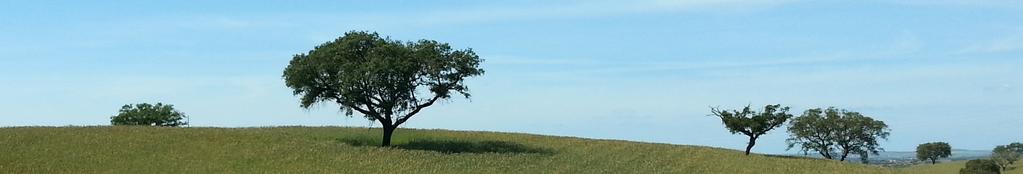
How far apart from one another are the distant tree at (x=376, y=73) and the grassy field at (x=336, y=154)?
7.65 feet

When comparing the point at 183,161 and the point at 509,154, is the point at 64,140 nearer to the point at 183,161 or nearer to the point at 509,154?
the point at 183,161

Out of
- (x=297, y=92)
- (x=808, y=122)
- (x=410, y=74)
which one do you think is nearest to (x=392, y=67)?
(x=410, y=74)

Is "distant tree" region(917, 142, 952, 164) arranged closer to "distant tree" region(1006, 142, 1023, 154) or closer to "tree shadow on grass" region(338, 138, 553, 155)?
"distant tree" region(1006, 142, 1023, 154)

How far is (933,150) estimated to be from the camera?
116m

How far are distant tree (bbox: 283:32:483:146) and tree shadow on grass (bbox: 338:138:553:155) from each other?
1755 mm

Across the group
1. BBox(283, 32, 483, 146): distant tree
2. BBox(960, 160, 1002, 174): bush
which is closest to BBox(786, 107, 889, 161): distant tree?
BBox(960, 160, 1002, 174): bush

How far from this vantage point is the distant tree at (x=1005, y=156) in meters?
88.6

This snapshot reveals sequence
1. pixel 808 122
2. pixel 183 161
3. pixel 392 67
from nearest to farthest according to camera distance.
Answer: pixel 183 161 → pixel 392 67 → pixel 808 122

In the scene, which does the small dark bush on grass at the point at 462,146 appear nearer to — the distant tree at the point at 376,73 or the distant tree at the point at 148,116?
the distant tree at the point at 376,73

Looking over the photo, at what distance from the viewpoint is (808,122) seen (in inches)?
3162

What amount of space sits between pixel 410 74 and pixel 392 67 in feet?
5.52

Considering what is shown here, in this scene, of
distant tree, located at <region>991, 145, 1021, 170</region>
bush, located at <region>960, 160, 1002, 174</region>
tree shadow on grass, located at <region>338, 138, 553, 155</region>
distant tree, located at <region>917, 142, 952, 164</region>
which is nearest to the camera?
tree shadow on grass, located at <region>338, 138, 553, 155</region>

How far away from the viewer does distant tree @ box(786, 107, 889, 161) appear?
7996 cm

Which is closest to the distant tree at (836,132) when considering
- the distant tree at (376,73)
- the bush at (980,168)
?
the bush at (980,168)
